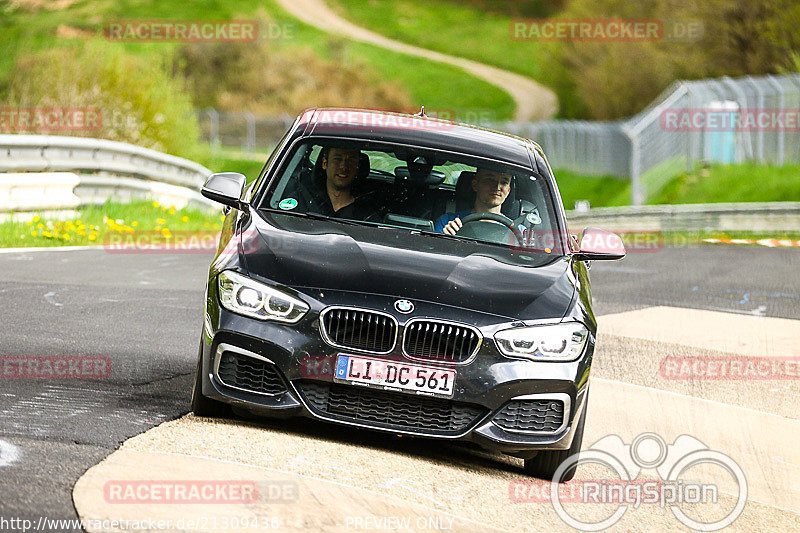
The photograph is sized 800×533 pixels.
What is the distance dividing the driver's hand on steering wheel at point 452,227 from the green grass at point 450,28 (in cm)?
9386

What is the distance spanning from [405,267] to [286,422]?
1067 mm

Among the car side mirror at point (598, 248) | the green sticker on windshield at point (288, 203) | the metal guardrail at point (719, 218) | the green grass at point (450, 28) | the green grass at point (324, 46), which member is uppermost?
the green grass at point (450, 28)

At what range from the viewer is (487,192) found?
7.32 m

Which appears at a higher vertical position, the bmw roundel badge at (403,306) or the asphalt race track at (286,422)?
the bmw roundel badge at (403,306)

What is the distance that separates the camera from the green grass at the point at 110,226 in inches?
587

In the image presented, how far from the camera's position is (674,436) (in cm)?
753

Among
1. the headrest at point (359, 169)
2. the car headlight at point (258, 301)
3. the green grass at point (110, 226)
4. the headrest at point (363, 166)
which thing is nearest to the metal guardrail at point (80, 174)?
the green grass at point (110, 226)

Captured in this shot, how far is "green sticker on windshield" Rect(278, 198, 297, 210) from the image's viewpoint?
7.02 m

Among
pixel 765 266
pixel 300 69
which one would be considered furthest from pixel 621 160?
pixel 300 69

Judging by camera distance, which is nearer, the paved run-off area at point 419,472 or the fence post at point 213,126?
the paved run-off area at point 419,472

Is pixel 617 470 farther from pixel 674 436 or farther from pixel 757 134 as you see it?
pixel 757 134

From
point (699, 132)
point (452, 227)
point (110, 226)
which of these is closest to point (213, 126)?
point (699, 132)

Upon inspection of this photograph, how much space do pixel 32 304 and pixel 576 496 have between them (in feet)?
18.2

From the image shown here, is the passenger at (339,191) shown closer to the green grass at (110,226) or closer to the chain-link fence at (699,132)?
the green grass at (110,226)
